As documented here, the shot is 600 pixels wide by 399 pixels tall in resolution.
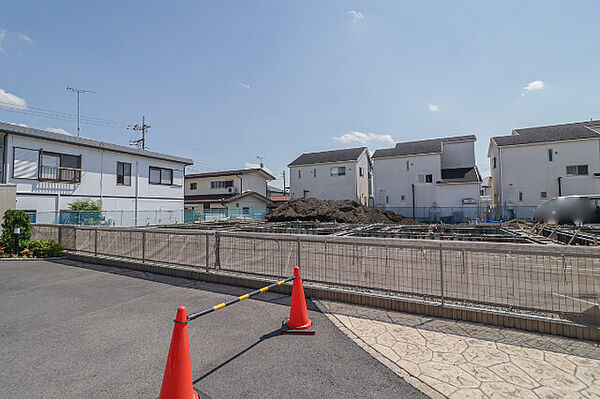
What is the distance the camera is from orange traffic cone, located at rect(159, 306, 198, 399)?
2.27 m

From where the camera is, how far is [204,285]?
20.0 ft

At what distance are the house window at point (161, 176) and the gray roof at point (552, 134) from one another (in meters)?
29.8

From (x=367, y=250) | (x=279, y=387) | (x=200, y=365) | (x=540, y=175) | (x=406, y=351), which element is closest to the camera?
(x=279, y=387)

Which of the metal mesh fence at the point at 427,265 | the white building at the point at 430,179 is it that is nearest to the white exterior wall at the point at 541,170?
the white building at the point at 430,179

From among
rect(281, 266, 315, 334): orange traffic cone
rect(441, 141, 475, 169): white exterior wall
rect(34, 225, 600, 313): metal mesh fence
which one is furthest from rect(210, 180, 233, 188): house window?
rect(281, 266, 315, 334): orange traffic cone

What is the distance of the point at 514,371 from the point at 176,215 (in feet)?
74.9

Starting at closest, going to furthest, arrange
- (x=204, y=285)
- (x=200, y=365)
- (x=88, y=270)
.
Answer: (x=200, y=365), (x=204, y=285), (x=88, y=270)

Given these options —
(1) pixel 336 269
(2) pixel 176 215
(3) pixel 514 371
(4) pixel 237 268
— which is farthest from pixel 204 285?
(2) pixel 176 215

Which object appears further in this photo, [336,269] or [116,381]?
[336,269]

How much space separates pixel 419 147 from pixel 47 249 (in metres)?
31.4

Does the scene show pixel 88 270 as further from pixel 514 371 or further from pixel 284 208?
pixel 284 208

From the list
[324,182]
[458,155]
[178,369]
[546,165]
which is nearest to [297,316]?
[178,369]

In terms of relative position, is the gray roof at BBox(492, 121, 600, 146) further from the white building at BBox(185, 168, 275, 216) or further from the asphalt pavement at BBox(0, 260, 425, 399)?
the asphalt pavement at BBox(0, 260, 425, 399)

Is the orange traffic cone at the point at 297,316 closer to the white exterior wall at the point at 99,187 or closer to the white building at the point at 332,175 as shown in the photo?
the white exterior wall at the point at 99,187
